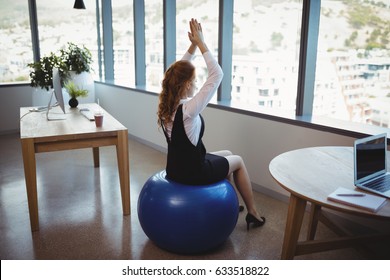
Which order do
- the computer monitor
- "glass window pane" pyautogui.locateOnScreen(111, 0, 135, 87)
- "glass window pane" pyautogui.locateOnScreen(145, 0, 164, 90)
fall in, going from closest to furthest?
the computer monitor → "glass window pane" pyautogui.locateOnScreen(145, 0, 164, 90) → "glass window pane" pyautogui.locateOnScreen(111, 0, 135, 87)

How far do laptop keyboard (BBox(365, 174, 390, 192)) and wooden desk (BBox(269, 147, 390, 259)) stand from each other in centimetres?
9

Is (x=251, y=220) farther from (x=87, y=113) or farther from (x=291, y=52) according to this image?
(x=87, y=113)

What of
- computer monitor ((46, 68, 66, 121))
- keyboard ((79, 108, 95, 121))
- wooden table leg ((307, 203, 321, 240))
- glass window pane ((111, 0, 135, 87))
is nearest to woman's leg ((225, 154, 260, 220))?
wooden table leg ((307, 203, 321, 240))

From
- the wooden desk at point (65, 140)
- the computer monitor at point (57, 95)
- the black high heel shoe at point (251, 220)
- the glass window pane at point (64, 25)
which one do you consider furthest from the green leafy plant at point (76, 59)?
the black high heel shoe at point (251, 220)

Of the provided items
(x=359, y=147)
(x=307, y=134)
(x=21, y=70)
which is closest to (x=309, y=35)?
(x=307, y=134)

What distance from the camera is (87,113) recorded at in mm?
3547

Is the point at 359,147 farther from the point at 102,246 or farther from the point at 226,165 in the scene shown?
the point at 102,246

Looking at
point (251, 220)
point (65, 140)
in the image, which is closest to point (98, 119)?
point (65, 140)

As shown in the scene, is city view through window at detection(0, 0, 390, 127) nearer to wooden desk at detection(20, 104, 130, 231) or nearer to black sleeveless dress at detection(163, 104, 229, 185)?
black sleeveless dress at detection(163, 104, 229, 185)

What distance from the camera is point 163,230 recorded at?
235cm

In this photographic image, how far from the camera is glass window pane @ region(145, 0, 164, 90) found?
511cm

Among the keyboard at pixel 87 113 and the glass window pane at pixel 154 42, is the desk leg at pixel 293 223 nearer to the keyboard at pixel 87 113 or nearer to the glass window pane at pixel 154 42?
the keyboard at pixel 87 113

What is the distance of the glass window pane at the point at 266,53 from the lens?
3.37 meters

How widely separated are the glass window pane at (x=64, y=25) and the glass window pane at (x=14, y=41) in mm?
221
